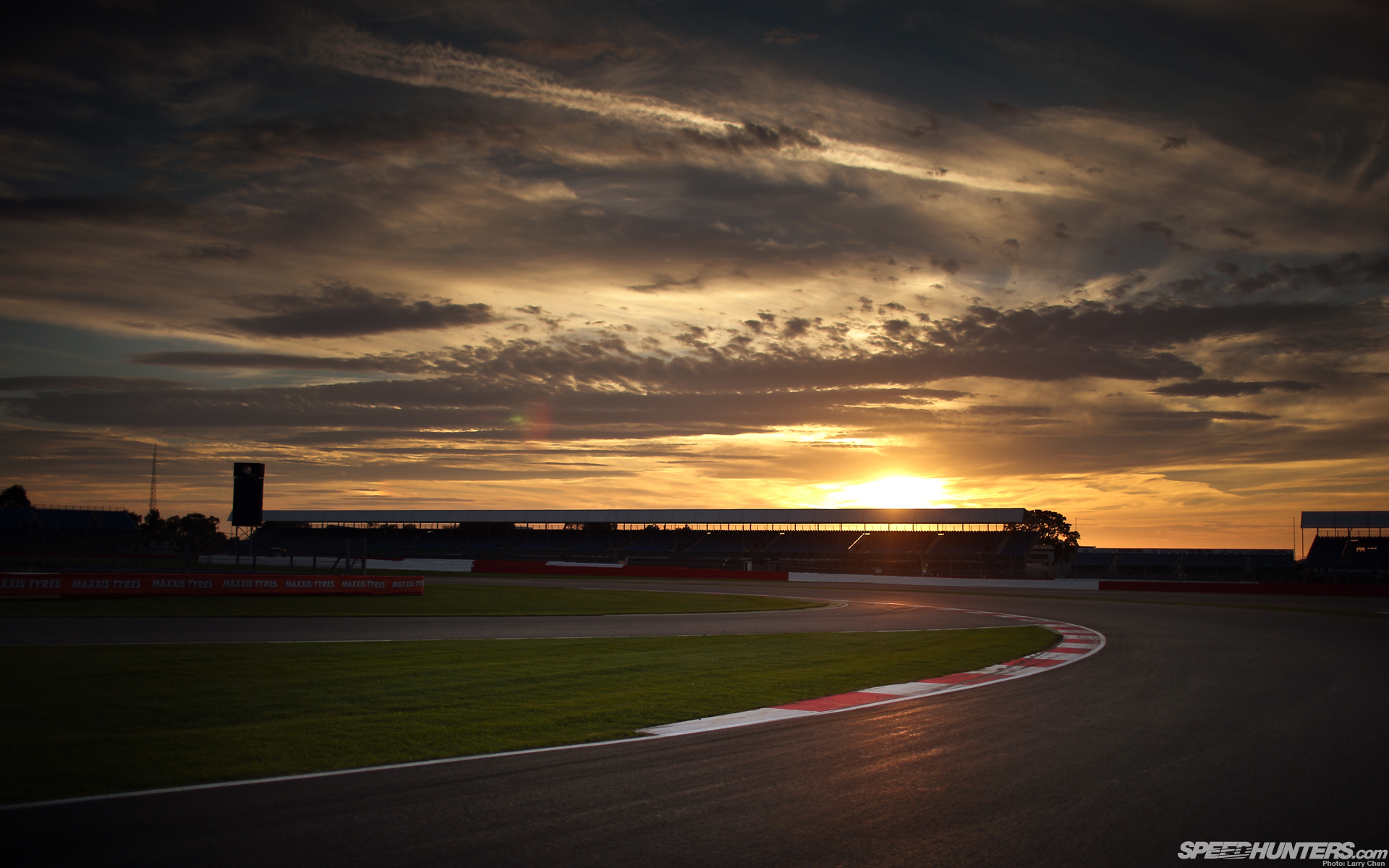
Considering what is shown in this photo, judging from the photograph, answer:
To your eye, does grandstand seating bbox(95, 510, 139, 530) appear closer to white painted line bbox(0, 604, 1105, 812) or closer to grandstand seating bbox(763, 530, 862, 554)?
grandstand seating bbox(763, 530, 862, 554)

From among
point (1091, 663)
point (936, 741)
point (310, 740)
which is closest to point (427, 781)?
point (310, 740)

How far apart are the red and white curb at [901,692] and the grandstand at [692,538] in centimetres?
4404

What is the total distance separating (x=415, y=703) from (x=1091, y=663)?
10.7m

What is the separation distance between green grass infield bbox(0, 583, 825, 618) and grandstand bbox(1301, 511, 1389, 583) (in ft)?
164

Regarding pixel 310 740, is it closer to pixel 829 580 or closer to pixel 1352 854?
pixel 1352 854

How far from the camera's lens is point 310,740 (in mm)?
7410

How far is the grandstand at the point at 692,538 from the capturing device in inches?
2766

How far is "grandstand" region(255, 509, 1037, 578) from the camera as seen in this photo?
70250 mm

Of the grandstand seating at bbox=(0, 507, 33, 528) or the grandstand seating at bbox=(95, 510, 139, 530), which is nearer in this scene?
the grandstand seating at bbox=(0, 507, 33, 528)

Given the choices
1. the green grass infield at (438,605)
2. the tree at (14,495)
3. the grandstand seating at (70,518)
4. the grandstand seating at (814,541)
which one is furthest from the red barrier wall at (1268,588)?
the tree at (14,495)

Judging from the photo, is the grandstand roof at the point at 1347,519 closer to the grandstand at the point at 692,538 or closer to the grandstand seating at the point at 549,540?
the grandstand at the point at 692,538

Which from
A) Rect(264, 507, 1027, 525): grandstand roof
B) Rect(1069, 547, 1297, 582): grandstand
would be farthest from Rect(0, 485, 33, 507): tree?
Rect(1069, 547, 1297, 582): grandstand

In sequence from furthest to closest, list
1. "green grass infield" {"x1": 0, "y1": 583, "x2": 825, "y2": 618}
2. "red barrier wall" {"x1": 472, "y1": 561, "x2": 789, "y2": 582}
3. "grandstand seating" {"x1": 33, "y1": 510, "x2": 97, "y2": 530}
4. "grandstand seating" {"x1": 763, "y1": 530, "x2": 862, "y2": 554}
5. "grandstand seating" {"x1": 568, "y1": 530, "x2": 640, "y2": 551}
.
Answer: "grandstand seating" {"x1": 568, "y1": 530, "x2": 640, "y2": 551}, "grandstand seating" {"x1": 33, "y1": 510, "x2": 97, "y2": 530}, "grandstand seating" {"x1": 763, "y1": 530, "x2": 862, "y2": 554}, "red barrier wall" {"x1": 472, "y1": 561, "x2": 789, "y2": 582}, "green grass infield" {"x1": 0, "y1": 583, "x2": 825, "y2": 618}

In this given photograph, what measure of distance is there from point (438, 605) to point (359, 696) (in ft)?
60.8
